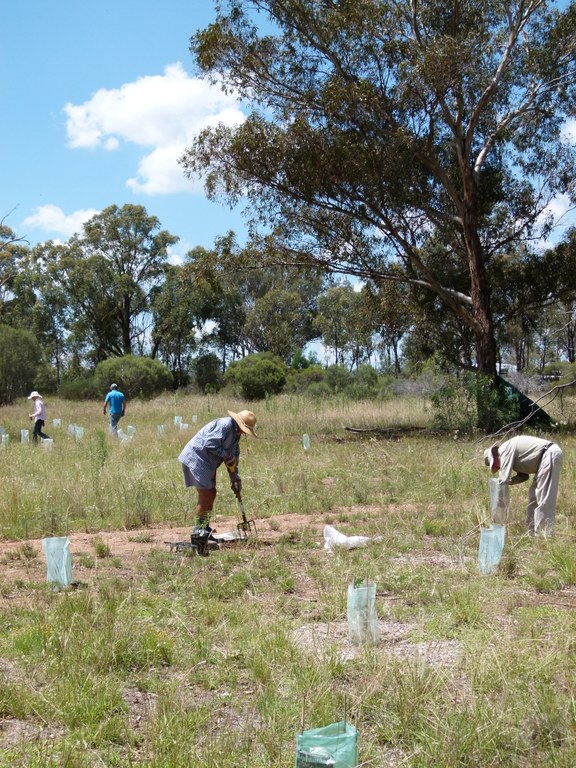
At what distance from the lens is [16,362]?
34.9 meters

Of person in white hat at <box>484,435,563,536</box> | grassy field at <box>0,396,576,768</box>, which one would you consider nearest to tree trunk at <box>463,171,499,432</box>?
grassy field at <box>0,396,576,768</box>

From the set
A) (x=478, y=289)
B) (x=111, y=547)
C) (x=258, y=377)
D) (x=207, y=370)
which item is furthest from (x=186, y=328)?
(x=111, y=547)

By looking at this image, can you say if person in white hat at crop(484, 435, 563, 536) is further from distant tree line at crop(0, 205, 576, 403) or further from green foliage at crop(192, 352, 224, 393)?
green foliage at crop(192, 352, 224, 393)

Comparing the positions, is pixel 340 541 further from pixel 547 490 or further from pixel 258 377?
pixel 258 377

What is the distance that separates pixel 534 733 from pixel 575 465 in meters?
8.99

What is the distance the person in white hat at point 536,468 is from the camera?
7656 mm

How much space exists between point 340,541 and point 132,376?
3325cm

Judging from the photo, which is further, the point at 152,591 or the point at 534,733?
the point at 152,591

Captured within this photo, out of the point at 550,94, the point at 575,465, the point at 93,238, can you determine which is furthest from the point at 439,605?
the point at 93,238

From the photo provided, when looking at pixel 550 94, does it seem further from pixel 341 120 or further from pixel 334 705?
pixel 334 705

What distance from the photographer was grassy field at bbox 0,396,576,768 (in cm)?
354

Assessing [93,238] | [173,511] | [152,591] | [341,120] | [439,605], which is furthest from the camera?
[93,238]

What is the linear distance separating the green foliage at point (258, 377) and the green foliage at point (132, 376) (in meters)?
4.97

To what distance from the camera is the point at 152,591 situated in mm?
5996
